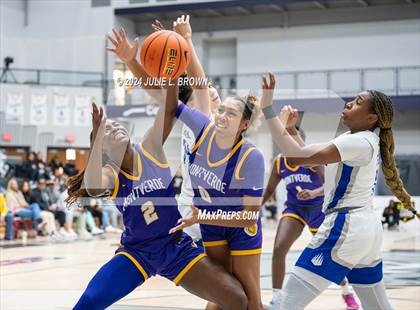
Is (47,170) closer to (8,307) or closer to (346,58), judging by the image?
(8,307)

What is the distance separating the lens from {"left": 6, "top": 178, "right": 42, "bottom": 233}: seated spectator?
15.0m

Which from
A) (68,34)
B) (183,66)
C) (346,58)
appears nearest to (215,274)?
(183,66)

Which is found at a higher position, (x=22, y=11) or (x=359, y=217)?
(x=22, y=11)

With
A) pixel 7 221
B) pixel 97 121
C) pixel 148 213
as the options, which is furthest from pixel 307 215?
pixel 7 221

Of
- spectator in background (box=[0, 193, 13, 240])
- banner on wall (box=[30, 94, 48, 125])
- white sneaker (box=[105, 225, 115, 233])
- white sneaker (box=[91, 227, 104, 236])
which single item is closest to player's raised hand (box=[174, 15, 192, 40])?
spectator in background (box=[0, 193, 13, 240])

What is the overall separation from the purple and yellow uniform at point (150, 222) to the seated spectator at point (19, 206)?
37.2ft

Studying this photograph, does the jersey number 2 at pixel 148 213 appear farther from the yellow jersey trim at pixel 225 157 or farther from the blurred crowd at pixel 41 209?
the blurred crowd at pixel 41 209

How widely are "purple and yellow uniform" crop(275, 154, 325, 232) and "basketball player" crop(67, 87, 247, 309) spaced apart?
8.86 ft

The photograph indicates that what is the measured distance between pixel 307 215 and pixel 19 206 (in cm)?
992

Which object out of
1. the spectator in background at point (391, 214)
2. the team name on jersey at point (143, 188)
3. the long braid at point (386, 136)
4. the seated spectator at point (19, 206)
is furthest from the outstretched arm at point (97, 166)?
the spectator in background at point (391, 214)

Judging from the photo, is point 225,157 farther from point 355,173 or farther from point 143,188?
point 355,173

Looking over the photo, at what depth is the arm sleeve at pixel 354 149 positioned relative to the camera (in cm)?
390

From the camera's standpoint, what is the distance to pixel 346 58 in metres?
26.5

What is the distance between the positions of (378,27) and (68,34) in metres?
13.0
